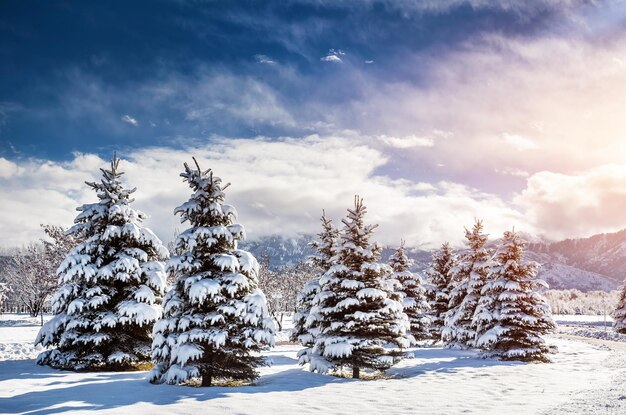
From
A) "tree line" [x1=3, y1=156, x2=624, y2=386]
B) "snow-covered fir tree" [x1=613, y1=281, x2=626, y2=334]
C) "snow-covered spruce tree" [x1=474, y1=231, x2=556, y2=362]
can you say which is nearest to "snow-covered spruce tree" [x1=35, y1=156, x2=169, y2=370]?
"tree line" [x1=3, y1=156, x2=624, y2=386]

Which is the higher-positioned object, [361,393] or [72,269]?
[72,269]

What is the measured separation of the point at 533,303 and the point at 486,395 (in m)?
14.9

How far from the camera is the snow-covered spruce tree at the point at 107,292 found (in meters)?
18.0

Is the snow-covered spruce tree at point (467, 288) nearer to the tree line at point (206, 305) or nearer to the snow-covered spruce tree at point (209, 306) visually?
the tree line at point (206, 305)

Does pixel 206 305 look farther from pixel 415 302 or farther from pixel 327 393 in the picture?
pixel 415 302

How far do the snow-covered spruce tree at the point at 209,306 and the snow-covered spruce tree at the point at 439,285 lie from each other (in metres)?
26.5

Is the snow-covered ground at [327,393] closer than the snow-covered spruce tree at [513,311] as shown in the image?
Yes

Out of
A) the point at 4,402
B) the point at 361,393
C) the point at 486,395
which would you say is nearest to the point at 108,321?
the point at 4,402

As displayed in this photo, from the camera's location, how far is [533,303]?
87.2 ft

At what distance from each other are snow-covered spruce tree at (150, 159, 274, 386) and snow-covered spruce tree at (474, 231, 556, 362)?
54.1 feet

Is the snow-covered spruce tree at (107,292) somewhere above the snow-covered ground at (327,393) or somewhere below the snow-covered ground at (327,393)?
above

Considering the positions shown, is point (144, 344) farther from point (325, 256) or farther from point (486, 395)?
point (486, 395)

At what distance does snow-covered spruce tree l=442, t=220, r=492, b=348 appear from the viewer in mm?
31422

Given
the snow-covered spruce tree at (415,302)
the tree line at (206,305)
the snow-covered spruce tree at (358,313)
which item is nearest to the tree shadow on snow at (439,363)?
the tree line at (206,305)
